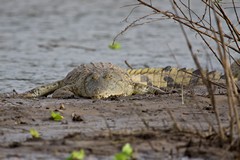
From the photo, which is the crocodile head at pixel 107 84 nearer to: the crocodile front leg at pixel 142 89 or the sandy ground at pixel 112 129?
the crocodile front leg at pixel 142 89

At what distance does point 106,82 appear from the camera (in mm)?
9234

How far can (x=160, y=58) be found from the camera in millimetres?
13086

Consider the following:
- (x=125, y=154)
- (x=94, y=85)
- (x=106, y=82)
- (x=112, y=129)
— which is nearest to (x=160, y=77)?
(x=106, y=82)

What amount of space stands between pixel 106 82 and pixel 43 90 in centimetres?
98

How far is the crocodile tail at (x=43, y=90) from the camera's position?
934cm

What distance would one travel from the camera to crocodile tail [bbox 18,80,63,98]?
368 inches

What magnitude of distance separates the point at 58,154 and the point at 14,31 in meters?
11.4

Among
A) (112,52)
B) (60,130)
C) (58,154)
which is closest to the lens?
(58,154)

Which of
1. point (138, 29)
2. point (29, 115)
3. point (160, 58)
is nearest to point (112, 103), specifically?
point (29, 115)

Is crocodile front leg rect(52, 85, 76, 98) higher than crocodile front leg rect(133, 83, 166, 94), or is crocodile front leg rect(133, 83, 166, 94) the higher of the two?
crocodile front leg rect(52, 85, 76, 98)

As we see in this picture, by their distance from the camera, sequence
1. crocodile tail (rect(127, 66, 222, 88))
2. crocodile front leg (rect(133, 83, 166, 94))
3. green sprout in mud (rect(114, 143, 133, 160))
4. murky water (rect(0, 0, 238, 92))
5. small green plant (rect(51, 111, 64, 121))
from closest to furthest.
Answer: green sprout in mud (rect(114, 143, 133, 160)) < small green plant (rect(51, 111, 64, 121)) < crocodile front leg (rect(133, 83, 166, 94)) < crocodile tail (rect(127, 66, 222, 88)) < murky water (rect(0, 0, 238, 92))

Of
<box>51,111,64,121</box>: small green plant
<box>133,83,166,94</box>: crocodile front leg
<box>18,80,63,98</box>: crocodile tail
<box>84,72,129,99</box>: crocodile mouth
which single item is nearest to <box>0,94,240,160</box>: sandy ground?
<box>51,111,64,121</box>: small green plant

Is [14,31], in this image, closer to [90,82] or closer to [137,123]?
[90,82]

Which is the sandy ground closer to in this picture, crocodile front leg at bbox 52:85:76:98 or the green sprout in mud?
the green sprout in mud
